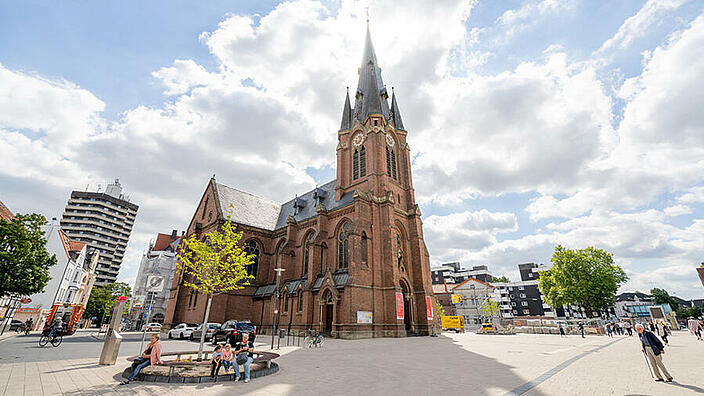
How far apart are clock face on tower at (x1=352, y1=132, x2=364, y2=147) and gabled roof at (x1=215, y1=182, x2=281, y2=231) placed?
1681 centimetres

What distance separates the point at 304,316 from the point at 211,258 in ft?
53.2

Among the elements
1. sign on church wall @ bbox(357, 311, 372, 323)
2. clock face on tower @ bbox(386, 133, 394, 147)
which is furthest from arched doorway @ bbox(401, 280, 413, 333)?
clock face on tower @ bbox(386, 133, 394, 147)

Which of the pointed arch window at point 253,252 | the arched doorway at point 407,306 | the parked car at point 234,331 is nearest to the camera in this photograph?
the parked car at point 234,331

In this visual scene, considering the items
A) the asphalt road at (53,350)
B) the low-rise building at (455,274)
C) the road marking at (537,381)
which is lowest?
the asphalt road at (53,350)

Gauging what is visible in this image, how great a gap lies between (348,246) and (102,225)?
343 ft

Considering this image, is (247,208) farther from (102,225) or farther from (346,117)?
(102,225)

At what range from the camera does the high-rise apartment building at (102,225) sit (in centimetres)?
9331

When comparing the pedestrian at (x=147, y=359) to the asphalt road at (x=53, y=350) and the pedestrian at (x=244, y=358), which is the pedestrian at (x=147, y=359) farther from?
the asphalt road at (x=53, y=350)

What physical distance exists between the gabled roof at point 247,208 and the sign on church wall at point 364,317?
20.0 meters

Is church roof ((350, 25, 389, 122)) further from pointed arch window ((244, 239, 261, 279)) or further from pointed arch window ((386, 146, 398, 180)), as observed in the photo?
pointed arch window ((244, 239, 261, 279))

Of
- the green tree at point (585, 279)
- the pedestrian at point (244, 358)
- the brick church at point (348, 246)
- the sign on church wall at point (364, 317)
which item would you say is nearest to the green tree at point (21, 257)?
the brick church at point (348, 246)

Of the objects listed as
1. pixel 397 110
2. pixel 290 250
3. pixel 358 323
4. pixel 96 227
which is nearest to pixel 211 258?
pixel 358 323

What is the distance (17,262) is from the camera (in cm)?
2080

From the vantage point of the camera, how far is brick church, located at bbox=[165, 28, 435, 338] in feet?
93.8
